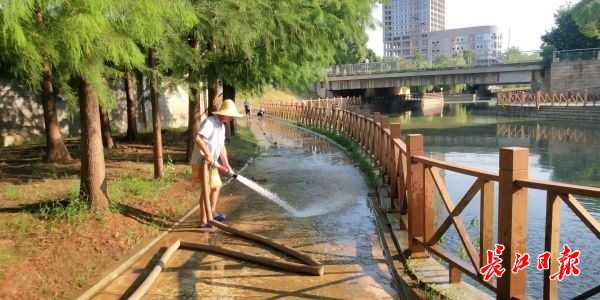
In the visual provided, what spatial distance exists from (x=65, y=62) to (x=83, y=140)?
1846 mm

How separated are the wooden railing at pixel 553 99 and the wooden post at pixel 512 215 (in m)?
36.5

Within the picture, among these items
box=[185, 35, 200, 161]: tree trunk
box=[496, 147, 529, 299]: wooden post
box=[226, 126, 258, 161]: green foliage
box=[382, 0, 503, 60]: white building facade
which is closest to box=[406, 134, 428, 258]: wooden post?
box=[496, 147, 529, 299]: wooden post

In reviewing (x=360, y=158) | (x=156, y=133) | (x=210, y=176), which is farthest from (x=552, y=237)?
(x=360, y=158)

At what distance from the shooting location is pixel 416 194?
17.6 ft

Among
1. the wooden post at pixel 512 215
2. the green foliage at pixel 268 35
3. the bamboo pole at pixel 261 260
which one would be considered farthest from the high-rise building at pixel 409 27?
the wooden post at pixel 512 215

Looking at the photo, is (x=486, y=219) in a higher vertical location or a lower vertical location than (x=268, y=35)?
lower

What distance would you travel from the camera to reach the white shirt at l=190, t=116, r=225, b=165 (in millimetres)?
6273

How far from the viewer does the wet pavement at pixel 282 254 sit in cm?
466

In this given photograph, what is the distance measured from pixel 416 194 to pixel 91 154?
439cm

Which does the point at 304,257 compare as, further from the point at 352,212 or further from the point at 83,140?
the point at 83,140

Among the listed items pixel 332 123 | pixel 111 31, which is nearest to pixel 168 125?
pixel 332 123

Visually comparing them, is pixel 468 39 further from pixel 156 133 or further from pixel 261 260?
pixel 261 260

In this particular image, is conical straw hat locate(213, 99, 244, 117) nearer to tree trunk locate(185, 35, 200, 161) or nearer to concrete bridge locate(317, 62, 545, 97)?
tree trunk locate(185, 35, 200, 161)

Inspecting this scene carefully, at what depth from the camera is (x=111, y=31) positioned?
4.93 m
